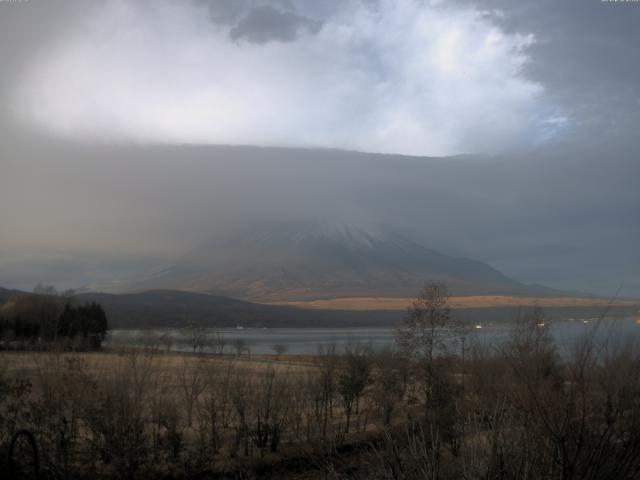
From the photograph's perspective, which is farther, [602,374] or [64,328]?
[64,328]

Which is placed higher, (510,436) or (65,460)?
(510,436)

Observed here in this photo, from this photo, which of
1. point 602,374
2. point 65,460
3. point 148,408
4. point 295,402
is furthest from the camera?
point 295,402

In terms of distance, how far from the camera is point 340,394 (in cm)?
3039

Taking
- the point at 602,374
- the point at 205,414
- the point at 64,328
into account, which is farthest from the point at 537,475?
the point at 64,328

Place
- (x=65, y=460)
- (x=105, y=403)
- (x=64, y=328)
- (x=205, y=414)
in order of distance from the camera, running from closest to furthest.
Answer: (x=65, y=460) < (x=105, y=403) < (x=205, y=414) < (x=64, y=328)

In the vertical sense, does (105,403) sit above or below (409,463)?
below

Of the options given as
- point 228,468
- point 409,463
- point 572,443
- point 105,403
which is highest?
point 572,443

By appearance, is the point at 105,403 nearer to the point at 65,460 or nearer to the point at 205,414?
the point at 65,460

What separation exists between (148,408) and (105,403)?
8.81 ft

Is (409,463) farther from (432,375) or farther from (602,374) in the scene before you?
(432,375)

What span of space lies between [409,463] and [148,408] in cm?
1592

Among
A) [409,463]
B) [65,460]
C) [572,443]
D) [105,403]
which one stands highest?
[572,443]

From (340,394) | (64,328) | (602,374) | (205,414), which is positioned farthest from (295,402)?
(64,328)

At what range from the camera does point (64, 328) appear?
83.3m
